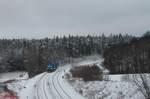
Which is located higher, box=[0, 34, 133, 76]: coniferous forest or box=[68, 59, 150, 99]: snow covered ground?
box=[68, 59, 150, 99]: snow covered ground

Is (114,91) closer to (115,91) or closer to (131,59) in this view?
(115,91)

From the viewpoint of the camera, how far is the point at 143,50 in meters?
65.1

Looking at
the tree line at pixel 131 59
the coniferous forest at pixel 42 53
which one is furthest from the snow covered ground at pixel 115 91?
the coniferous forest at pixel 42 53

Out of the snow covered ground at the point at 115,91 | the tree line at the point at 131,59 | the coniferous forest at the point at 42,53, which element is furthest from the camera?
the coniferous forest at the point at 42,53

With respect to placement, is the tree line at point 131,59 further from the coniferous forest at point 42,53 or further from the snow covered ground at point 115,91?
the snow covered ground at point 115,91

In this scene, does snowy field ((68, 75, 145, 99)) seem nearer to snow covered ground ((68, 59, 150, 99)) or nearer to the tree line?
snow covered ground ((68, 59, 150, 99))

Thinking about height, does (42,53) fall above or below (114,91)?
below

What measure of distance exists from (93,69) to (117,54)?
3186cm

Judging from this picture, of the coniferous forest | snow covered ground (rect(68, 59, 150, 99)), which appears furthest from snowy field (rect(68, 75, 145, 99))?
the coniferous forest

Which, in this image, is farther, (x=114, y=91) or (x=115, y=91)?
(x=114, y=91)

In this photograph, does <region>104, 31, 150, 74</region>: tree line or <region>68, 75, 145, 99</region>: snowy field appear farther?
<region>104, 31, 150, 74</region>: tree line

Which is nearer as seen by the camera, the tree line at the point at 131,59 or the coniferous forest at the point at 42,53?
the tree line at the point at 131,59


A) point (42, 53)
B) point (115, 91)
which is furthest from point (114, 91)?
point (42, 53)

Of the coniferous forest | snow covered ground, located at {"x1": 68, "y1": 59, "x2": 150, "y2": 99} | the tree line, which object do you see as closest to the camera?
snow covered ground, located at {"x1": 68, "y1": 59, "x2": 150, "y2": 99}
